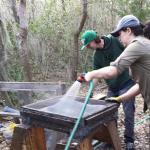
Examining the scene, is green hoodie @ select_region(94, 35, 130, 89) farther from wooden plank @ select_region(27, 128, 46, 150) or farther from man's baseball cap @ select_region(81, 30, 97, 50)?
wooden plank @ select_region(27, 128, 46, 150)

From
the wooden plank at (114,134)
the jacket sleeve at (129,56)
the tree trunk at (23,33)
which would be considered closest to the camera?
the jacket sleeve at (129,56)

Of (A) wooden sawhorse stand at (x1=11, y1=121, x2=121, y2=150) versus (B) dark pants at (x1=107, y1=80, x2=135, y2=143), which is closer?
(A) wooden sawhorse stand at (x1=11, y1=121, x2=121, y2=150)

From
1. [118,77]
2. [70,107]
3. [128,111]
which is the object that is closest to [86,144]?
[70,107]

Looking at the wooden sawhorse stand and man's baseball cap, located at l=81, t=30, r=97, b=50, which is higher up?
man's baseball cap, located at l=81, t=30, r=97, b=50

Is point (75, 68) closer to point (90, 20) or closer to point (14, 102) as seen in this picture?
point (90, 20)

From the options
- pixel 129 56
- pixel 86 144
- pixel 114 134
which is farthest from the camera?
pixel 114 134

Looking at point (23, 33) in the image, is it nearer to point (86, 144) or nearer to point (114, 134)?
point (114, 134)

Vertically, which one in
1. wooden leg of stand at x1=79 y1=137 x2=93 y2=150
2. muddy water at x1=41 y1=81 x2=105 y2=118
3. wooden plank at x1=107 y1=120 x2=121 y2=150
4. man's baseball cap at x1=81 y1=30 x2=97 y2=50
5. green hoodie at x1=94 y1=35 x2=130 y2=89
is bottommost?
wooden plank at x1=107 y1=120 x2=121 y2=150

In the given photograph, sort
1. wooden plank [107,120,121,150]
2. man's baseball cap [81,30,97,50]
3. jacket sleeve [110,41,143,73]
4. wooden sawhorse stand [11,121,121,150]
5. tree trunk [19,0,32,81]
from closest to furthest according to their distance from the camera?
jacket sleeve [110,41,143,73] → wooden sawhorse stand [11,121,121,150] → wooden plank [107,120,121,150] → man's baseball cap [81,30,97,50] → tree trunk [19,0,32,81]

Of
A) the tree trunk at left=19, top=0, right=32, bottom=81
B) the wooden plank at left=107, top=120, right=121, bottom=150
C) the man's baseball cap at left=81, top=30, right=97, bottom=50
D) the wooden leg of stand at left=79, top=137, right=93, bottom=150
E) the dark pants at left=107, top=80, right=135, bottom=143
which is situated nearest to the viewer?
the wooden leg of stand at left=79, top=137, right=93, bottom=150

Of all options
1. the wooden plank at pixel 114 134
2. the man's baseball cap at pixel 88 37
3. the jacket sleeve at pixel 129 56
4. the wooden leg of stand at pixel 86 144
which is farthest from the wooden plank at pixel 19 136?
the man's baseball cap at pixel 88 37

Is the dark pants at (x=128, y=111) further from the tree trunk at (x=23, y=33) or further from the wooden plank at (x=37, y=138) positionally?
the tree trunk at (x=23, y=33)

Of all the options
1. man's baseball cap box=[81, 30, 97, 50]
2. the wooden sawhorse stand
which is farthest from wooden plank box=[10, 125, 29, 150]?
man's baseball cap box=[81, 30, 97, 50]

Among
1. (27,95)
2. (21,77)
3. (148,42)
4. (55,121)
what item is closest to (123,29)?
(148,42)
